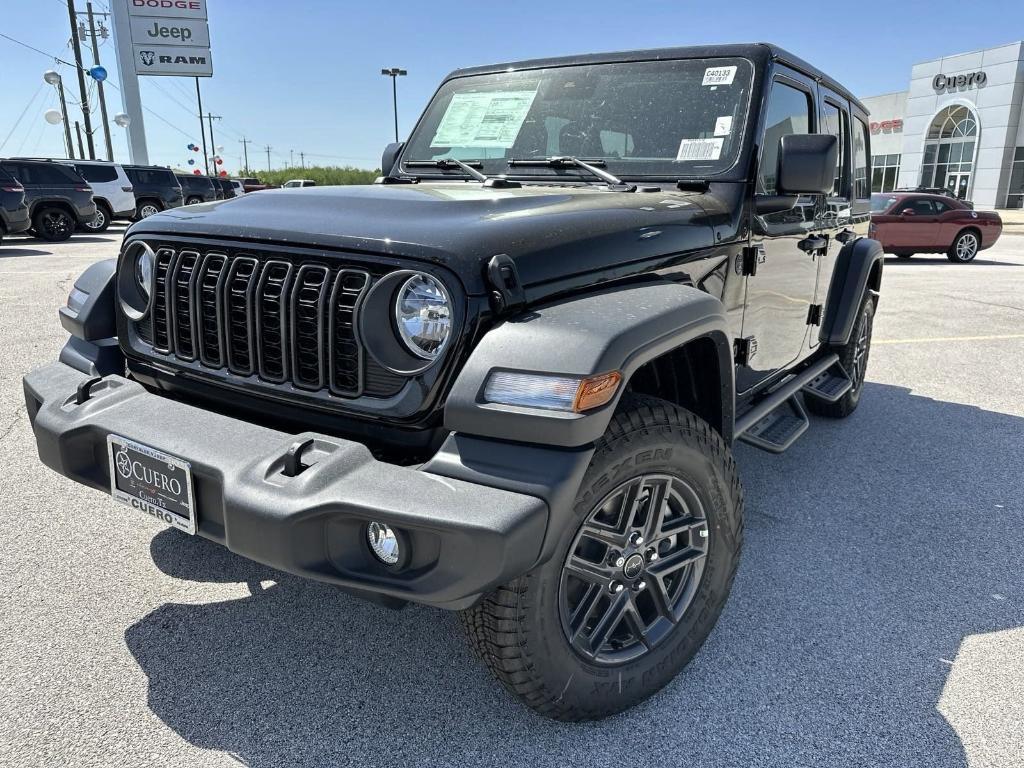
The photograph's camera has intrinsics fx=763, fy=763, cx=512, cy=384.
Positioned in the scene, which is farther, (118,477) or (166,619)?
(166,619)

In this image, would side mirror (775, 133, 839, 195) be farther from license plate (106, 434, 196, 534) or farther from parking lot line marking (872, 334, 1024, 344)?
parking lot line marking (872, 334, 1024, 344)

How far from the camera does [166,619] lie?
2.60 meters

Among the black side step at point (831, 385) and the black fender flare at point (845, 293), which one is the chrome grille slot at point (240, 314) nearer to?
the black side step at point (831, 385)

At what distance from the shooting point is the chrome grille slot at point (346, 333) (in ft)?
6.37

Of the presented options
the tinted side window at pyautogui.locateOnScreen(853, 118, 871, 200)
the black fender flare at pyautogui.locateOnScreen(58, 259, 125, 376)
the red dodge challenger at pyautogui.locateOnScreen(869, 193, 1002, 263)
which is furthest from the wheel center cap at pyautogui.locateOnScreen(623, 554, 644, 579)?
the red dodge challenger at pyautogui.locateOnScreen(869, 193, 1002, 263)

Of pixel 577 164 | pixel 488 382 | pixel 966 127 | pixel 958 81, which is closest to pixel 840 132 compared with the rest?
pixel 577 164

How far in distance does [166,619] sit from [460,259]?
1.69 meters

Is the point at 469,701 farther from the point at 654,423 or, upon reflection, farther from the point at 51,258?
the point at 51,258

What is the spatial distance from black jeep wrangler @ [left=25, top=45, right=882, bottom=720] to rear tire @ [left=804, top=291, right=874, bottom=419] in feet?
6.60

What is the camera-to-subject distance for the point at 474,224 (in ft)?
6.65

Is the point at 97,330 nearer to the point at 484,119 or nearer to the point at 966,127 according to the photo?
the point at 484,119

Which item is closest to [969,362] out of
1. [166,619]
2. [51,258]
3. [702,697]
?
[702,697]

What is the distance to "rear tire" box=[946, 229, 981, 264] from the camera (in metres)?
15.6

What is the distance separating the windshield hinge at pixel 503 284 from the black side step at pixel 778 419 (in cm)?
133
